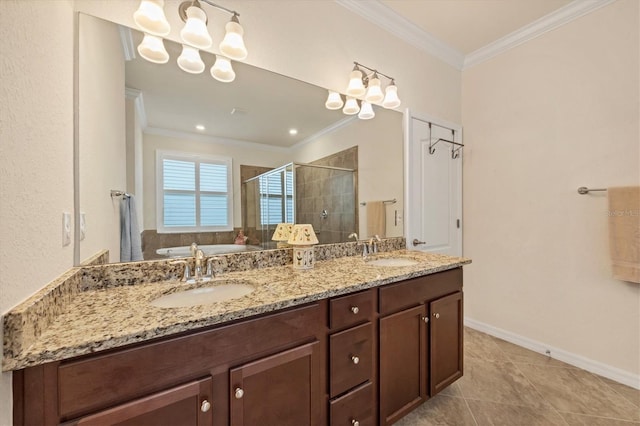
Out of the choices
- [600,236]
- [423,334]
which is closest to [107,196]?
[423,334]

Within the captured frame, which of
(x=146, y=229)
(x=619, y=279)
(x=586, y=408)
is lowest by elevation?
(x=586, y=408)

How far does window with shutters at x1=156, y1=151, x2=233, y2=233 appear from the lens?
1270 millimetres

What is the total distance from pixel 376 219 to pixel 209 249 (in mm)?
1242

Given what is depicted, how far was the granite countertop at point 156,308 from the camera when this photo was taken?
61 cm

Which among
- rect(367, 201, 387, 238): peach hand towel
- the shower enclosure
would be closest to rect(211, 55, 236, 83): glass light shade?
the shower enclosure

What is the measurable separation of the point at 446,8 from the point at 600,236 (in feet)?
6.60

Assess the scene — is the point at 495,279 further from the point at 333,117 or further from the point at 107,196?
the point at 107,196

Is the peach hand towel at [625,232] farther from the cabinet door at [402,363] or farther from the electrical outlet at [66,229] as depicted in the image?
the electrical outlet at [66,229]

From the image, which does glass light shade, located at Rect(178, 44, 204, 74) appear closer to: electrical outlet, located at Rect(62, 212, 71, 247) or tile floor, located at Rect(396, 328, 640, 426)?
electrical outlet, located at Rect(62, 212, 71, 247)

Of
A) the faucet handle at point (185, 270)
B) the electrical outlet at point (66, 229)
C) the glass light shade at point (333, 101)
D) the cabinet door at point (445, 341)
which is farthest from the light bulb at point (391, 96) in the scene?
the electrical outlet at point (66, 229)

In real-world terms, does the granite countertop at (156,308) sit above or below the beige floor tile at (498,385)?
above

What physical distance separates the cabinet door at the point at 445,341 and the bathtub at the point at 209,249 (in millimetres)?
1112

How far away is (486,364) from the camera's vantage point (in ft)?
6.51

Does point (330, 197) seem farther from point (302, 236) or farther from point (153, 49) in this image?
point (153, 49)
